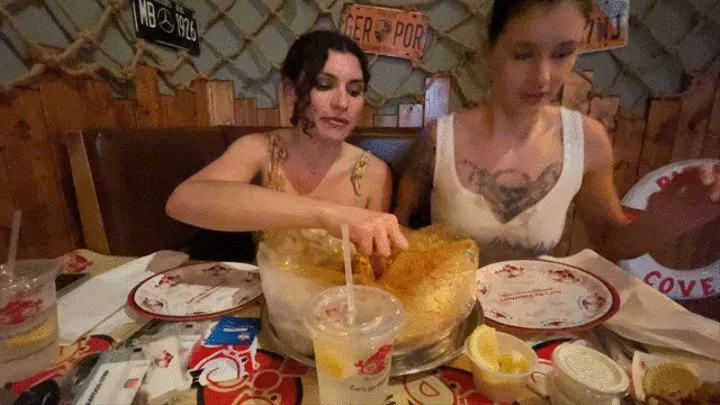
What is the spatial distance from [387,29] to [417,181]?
85 centimetres

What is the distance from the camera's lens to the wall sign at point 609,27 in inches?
54.0

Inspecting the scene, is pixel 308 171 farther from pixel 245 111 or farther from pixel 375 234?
pixel 245 111

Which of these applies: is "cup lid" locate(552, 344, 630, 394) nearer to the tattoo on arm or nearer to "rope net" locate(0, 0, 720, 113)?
the tattoo on arm

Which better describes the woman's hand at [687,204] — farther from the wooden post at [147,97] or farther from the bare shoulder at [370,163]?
the wooden post at [147,97]

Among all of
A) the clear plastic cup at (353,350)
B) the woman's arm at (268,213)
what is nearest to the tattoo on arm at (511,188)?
the woman's arm at (268,213)

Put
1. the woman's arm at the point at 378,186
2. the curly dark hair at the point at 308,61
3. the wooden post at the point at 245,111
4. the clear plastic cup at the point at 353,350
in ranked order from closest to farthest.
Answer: the clear plastic cup at the point at 353,350 < the curly dark hair at the point at 308,61 < the woman's arm at the point at 378,186 < the wooden post at the point at 245,111

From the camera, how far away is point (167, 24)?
1265mm

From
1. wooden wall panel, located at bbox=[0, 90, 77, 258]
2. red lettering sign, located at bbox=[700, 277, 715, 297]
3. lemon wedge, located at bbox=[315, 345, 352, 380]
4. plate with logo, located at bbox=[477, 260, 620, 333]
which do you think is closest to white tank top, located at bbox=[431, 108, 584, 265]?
plate with logo, located at bbox=[477, 260, 620, 333]

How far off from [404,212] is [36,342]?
1.99ft

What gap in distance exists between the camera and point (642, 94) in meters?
1.47

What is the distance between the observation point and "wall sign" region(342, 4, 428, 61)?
1465mm

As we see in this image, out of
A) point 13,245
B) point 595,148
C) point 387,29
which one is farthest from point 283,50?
point 13,245

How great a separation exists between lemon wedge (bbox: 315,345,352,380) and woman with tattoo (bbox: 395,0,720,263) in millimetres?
407

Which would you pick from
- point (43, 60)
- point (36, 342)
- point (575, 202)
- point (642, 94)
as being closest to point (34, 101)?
point (43, 60)
